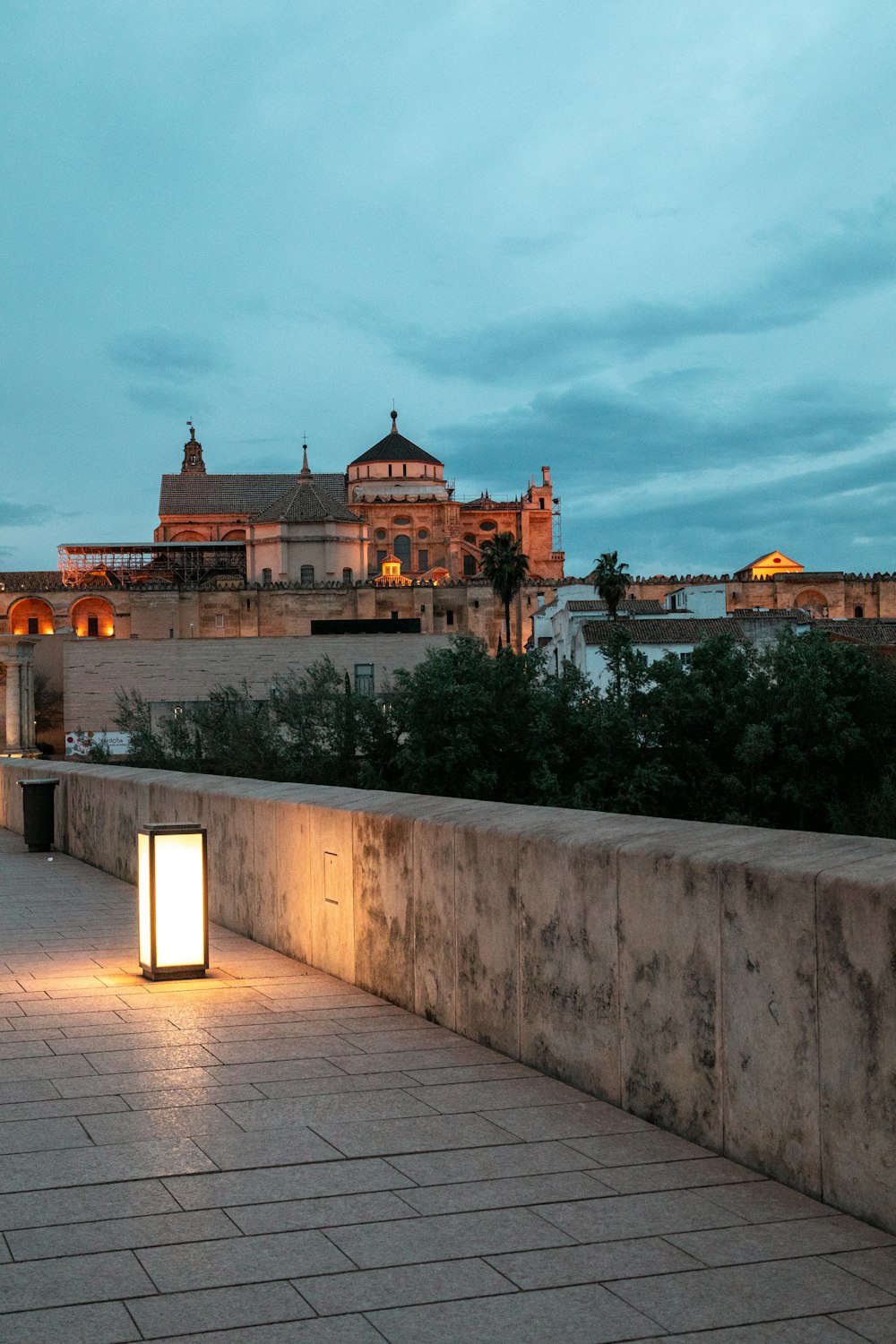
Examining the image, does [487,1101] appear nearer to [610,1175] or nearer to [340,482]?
[610,1175]

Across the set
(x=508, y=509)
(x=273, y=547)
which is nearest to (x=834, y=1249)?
(x=273, y=547)

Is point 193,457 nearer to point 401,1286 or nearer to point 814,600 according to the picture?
point 814,600

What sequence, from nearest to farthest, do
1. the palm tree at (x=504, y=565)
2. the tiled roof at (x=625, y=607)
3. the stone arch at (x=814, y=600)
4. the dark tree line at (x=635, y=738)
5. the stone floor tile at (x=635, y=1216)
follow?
the stone floor tile at (x=635, y=1216) < the dark tree line at (x=635, y=738) < the tiled roof at (x=625, y=607) < the palm tree at (x=504, y=565) < the stone arch at (x=814, y=600)

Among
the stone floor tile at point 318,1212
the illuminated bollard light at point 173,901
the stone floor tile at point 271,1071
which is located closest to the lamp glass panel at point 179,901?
the illuminated bollard light at point 173,901

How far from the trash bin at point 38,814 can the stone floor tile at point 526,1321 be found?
12518 millimetres

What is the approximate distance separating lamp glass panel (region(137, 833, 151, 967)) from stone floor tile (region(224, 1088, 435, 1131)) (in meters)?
2.40

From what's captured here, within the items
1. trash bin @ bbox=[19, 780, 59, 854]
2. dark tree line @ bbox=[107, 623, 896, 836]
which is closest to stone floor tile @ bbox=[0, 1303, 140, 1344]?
trash bin @ bbox=[19, 780, 59, 854]

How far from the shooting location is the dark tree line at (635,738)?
39.1 metres

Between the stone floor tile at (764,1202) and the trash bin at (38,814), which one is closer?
the stone floor tile at (764,1202)

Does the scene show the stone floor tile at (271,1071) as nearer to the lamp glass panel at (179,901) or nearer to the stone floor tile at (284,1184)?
the stone floor tile at (284,1184)

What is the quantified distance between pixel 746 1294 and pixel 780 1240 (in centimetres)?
39

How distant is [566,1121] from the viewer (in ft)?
15.6

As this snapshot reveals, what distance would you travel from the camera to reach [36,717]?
76.9m

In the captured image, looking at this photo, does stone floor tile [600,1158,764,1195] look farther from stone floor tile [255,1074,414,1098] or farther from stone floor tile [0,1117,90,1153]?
stone floor tile [0,1117,90,1153]
